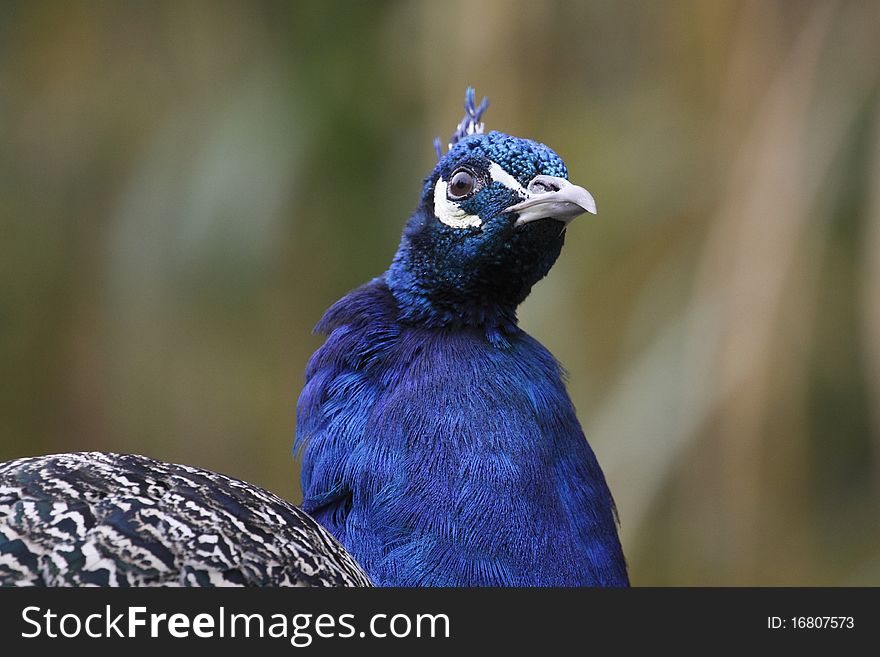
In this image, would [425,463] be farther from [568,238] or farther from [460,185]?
[568,238]

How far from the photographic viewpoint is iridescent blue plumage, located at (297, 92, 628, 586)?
5.72 feet

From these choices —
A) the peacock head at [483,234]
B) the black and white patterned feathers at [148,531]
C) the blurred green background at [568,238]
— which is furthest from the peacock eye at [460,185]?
the blurred green background at [568,238]

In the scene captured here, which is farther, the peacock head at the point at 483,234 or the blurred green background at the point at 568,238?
the blurred green background at the point at 568,238

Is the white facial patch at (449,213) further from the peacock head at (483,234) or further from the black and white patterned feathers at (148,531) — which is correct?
the black and white patterned feathers at (148,531)

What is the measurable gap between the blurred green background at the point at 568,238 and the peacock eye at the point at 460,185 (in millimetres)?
1151

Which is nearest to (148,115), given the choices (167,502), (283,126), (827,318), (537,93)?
(283,126)

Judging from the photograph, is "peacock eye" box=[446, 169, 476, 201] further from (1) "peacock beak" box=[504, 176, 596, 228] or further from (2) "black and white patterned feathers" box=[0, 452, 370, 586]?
(2) "black and white patterned feathers" box=[0, 452, 370, 586]

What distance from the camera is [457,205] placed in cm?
193

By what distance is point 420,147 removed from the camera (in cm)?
380

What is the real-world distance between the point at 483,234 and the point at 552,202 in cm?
14

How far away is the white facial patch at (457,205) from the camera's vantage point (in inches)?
74.1

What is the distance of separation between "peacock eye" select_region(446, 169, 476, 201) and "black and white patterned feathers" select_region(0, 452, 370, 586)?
625 millimetres

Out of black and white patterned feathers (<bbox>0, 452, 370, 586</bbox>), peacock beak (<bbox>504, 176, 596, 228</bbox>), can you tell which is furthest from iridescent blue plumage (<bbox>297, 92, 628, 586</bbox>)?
black and white patterned feathers (<bbox>0, 452, 370, 586</bbox>)

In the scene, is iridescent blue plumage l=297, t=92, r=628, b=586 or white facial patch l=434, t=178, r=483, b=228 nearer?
iridescent blue plumage l=297, t=92, r=628, b=586
